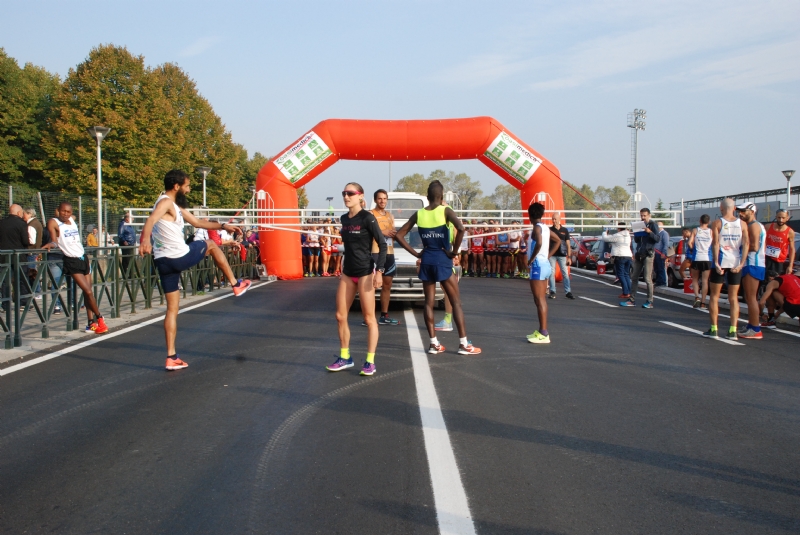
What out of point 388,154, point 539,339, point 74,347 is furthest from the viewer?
point 388,154

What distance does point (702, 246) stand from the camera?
40.8 feet

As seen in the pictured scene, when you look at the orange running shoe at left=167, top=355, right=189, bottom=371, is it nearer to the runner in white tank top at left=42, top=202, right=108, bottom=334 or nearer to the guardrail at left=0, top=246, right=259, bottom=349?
the guardrail at left=0, top=246, right=259, bottom=349

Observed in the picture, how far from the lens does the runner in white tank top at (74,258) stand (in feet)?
31.4

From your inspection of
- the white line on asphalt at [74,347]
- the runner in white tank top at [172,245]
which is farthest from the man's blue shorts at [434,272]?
the white line on asphalt at [74,347]

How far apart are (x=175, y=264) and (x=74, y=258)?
3.42m

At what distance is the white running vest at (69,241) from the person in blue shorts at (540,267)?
602cm

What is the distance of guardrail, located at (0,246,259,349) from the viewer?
333 inches

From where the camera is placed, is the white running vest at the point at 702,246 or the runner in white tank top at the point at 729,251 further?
the white running vest at the point at 702,246

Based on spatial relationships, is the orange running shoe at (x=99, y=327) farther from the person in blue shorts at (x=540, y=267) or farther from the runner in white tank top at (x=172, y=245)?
the person in blue shorts at (x=540, y=267)

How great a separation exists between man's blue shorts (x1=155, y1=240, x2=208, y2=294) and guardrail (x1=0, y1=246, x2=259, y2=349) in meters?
2.51

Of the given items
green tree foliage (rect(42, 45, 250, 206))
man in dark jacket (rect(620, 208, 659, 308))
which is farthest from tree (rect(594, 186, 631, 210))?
man in dark jacket (rect(620, 208, 659, 308))

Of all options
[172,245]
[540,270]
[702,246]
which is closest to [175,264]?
[172,245]

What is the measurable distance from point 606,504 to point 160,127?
142 ft

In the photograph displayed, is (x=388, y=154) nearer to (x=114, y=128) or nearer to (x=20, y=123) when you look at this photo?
(x=114, y=128)
